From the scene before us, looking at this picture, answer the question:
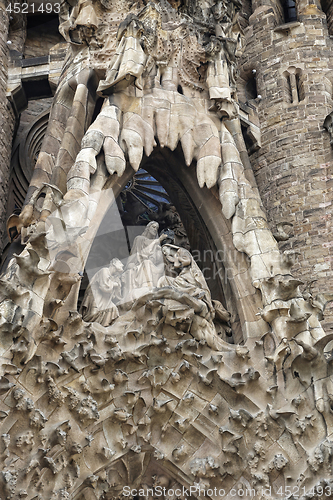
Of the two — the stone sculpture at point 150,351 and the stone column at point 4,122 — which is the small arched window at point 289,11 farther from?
the stone sculpture at point 150,351

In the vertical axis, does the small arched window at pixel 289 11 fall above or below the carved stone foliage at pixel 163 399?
above

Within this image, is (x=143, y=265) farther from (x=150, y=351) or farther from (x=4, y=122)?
(x=4, y=122)

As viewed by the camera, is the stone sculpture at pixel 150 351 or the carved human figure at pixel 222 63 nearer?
the stone sculpture at pixel 150 351

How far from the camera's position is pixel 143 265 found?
32.8 feet

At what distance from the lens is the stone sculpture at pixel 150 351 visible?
28.3 ft

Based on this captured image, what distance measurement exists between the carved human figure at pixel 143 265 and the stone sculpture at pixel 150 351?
18 millimetres

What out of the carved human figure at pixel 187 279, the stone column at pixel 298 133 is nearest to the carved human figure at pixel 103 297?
the carved human figure at pixel 187 279

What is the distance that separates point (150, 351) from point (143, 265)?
107 centimetres

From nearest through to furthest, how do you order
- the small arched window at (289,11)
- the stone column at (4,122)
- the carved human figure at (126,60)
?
the carved human figure at (126,60), the stone column at (4,122), the small arched window at (289,11)

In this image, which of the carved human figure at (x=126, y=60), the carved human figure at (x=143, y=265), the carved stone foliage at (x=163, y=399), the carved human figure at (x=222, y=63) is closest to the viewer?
the carved stone foliage at (x=163, y=399)

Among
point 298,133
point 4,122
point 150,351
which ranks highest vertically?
point 4,122

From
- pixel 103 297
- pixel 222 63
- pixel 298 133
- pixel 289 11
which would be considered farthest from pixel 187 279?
pixel 289 11

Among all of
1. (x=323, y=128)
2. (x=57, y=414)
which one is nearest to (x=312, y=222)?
(x=323, y=128)

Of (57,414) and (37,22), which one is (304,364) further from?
(37,22)
